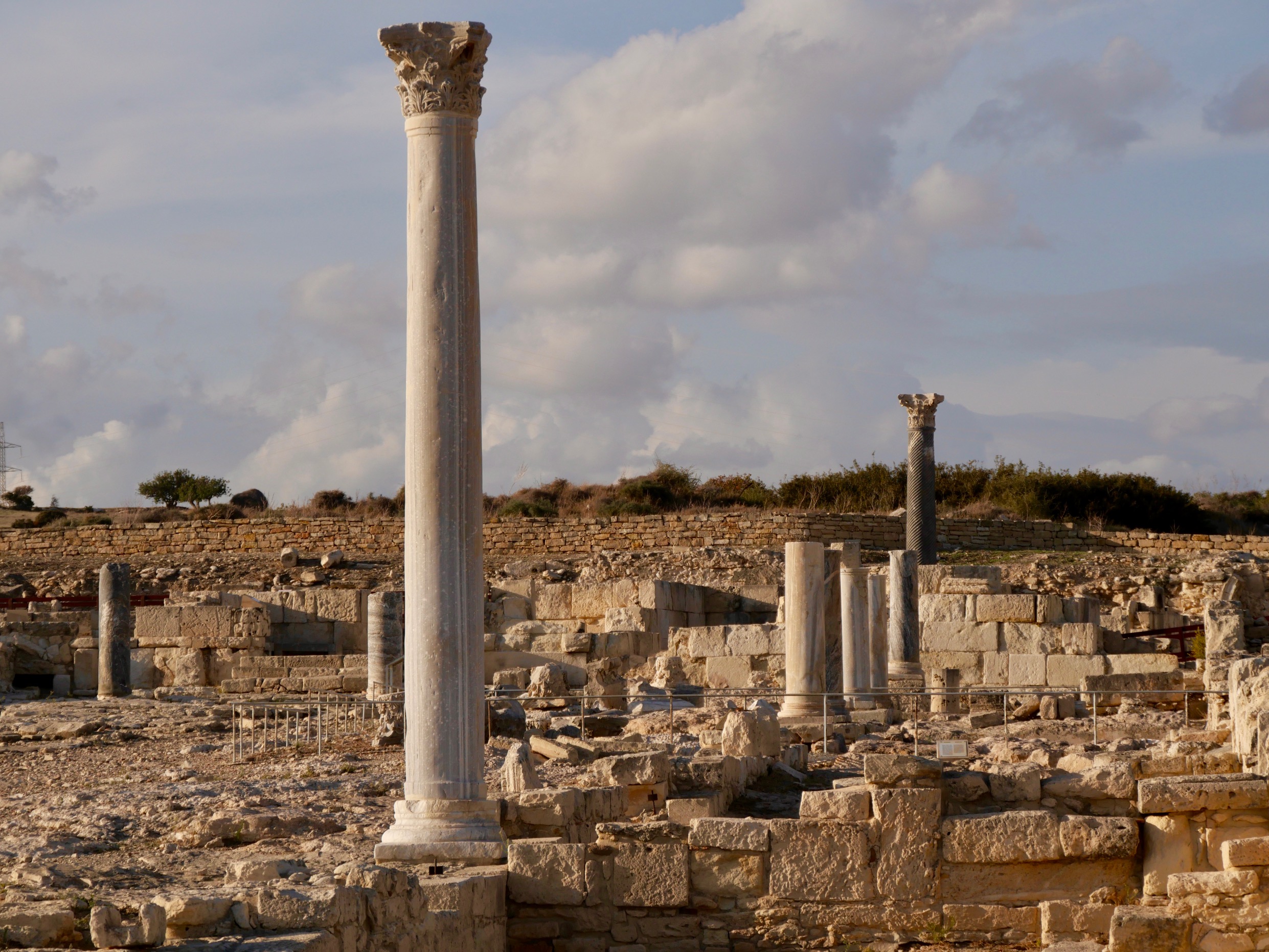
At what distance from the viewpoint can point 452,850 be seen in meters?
8.45

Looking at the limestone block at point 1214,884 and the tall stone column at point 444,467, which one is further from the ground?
the tall stone column at point 444,467

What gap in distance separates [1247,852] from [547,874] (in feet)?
12.1

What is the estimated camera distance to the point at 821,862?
8367 mm

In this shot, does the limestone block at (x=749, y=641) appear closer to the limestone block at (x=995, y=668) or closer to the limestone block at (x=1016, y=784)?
the limestone block at (x=995, y=668)

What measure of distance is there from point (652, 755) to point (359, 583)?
73.7ft

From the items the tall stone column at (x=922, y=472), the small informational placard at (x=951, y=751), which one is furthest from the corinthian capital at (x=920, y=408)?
the small informational placard at (x=951, y=751)

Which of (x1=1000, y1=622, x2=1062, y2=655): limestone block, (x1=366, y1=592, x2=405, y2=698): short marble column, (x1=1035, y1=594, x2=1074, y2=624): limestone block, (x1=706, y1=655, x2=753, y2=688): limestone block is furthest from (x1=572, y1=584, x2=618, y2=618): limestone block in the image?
(x1=1035, y1=594, x2=1074, y2=624): limestone block

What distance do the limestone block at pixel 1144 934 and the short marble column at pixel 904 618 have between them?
12.8 m

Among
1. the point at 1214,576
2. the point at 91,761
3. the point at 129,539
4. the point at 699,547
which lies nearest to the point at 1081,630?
the point at 1214,576

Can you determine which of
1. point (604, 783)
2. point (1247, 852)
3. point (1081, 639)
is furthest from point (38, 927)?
point (1081, 639)

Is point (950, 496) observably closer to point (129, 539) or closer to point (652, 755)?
point (129, 539)

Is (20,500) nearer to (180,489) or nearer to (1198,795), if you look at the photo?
(180,489)

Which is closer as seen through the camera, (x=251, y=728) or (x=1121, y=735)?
(x=1121, y=735)

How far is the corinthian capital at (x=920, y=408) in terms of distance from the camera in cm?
2958
